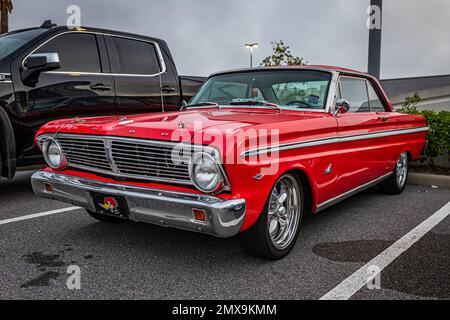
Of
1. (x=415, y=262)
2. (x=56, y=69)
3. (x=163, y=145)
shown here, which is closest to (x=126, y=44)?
(x=56, y=69)

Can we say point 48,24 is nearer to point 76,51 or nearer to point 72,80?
point 76,51

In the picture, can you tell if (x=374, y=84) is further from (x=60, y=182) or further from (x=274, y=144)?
(x=60, y=182)

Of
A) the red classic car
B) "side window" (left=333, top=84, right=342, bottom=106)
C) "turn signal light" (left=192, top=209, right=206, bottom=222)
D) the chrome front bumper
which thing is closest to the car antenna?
the red classic car

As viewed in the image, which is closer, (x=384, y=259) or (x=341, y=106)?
(x=384, y=259)

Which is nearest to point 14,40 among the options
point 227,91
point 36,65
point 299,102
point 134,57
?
point 36,65

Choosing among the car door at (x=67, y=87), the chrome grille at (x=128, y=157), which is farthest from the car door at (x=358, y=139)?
the car door at (x=67, y=87)

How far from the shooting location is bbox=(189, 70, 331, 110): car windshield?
3.99 metres

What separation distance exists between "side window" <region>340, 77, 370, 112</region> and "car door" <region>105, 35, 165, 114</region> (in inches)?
103

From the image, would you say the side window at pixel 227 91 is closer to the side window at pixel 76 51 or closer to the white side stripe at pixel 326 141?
the white side stripe at pixel 326 141

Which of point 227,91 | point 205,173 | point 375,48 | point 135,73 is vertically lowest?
point 205,173

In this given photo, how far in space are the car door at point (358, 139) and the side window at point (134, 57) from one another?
9.68ft

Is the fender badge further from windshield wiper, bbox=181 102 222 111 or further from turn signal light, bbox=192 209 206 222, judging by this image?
windshield wiper, bbox=181 102 222 111

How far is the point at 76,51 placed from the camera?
5.42m

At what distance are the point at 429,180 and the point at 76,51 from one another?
5112 mm
